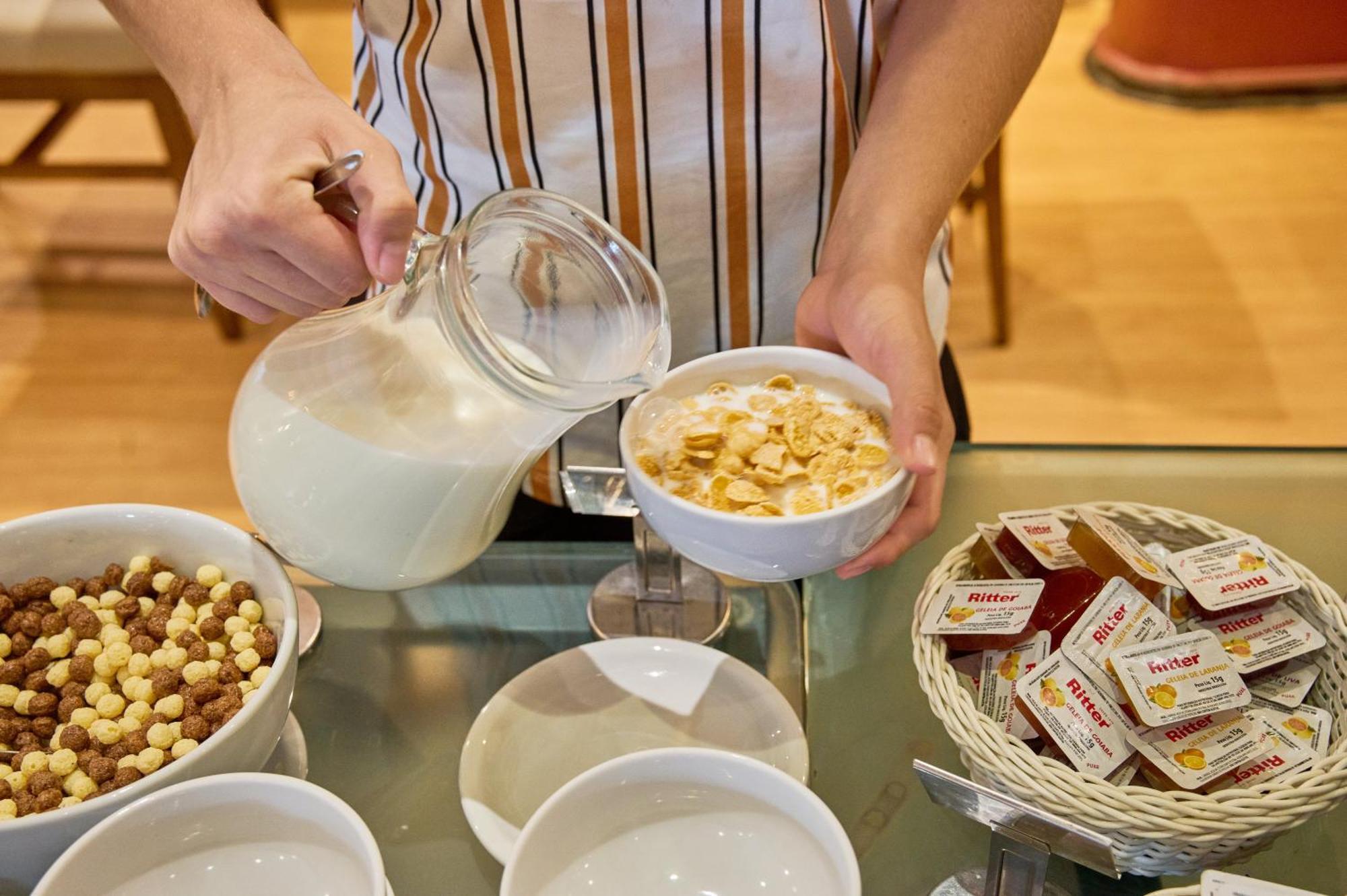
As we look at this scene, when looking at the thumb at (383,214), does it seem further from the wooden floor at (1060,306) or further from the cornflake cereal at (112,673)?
the wooden floor at (1060,306)

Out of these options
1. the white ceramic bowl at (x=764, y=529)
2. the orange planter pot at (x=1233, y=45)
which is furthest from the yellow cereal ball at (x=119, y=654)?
the orange planter pot at (x=1233, y=45)

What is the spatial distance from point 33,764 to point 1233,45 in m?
3.24

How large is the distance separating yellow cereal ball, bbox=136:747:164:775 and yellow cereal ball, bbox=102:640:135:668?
95 millimetres

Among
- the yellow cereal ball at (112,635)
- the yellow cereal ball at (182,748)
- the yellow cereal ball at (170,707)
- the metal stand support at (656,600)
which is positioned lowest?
the metal stand support at (656,600)

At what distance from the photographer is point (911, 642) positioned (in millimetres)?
893

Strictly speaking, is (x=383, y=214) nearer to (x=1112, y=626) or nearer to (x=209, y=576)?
(x=209, y=576)

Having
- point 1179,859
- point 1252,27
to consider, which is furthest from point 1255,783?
point 1252,27

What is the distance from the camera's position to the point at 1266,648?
31.2 inches

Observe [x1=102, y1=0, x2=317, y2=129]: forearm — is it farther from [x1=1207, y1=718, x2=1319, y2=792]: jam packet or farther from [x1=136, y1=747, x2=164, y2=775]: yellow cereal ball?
[x1=1207, y1=718, x2=1319, y2=792]: jam packet

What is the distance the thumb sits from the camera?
0.68 m

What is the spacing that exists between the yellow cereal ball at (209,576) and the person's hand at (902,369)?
42 centimetres

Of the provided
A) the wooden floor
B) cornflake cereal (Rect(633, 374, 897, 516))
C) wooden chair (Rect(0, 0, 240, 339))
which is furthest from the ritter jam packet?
wooden chair (Rect(0, 0, 240, 339))

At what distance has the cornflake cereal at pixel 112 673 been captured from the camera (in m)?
0.71

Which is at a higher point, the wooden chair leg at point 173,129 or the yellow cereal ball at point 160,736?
the yellow cereal ball at point 160,736
